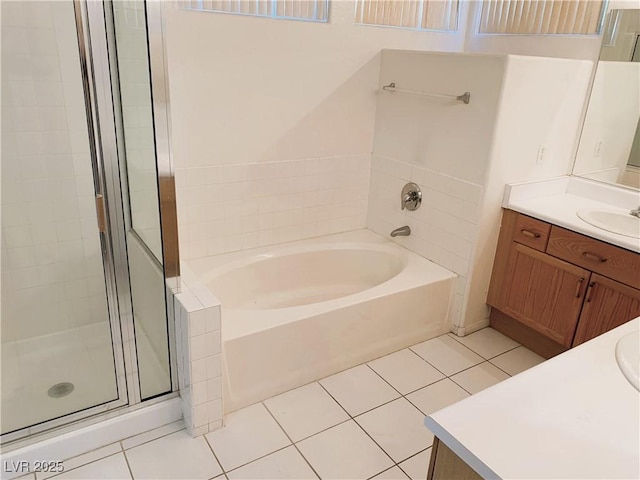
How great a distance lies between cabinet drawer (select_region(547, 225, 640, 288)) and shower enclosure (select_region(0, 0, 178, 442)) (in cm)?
185

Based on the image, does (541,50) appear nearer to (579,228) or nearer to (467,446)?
(579,228)

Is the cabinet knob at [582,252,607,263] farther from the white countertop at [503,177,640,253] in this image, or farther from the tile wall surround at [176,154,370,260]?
the tile wall surround at [176,154,370,260]

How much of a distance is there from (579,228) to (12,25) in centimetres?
270

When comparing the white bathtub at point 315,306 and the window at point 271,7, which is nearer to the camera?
the white bathtub at point 315,306

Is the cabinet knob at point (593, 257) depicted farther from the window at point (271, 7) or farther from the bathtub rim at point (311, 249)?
the window at point (271, 7)

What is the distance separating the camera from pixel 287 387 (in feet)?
7.66

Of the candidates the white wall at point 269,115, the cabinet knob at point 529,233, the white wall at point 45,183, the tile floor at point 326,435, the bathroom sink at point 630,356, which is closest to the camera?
the bathroom sink at point 630,356

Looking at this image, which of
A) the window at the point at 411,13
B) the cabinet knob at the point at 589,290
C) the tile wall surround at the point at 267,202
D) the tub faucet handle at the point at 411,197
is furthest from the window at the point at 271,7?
the cabinet knob at the point at 589,290

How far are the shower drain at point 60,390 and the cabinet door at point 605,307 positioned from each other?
2409mm

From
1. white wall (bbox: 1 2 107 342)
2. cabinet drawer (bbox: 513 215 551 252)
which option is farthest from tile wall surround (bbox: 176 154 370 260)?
cabinet drawer (bbox: 513 215 551 252)

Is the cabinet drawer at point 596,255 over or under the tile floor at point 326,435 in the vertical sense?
over

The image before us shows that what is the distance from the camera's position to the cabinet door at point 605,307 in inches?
88.3

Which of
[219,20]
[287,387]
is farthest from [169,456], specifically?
[219,20]

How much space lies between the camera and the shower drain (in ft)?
6.90
